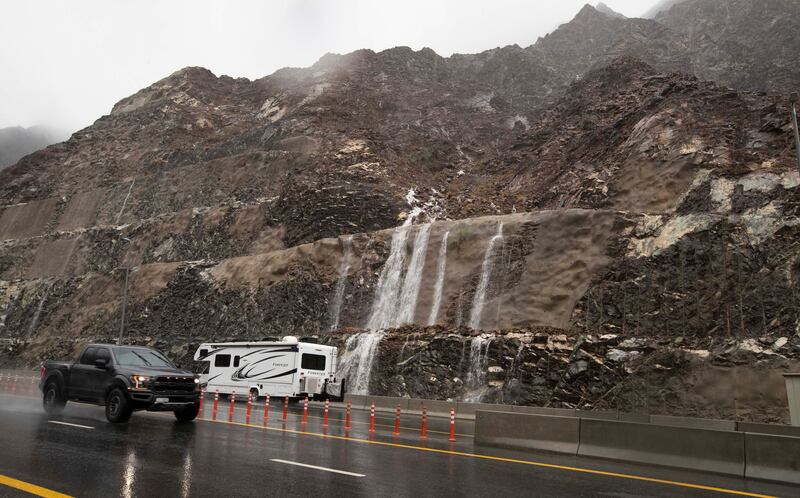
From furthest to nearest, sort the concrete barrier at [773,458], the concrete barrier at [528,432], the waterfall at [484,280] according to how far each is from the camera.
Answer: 1. the waterfall at [484,280]
2. the concrete barrier at [528,432]
3. the concrete barrier at [773,458]

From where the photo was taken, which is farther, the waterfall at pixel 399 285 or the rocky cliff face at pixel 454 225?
the waterfall at pixel 399 285

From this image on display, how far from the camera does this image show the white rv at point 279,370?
92.4ft

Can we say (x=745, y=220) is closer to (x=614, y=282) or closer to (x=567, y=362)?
(x=614, y=282)

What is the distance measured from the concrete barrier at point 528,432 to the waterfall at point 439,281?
21.1m

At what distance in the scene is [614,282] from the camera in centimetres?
3014

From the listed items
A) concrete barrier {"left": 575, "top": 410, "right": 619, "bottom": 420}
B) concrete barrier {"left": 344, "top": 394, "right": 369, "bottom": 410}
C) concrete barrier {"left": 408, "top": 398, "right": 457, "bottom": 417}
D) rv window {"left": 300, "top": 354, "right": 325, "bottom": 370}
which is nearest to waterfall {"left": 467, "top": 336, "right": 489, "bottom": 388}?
concrete barrier {"left": 408, "top": 398, "right": 457, "bottom": 417}

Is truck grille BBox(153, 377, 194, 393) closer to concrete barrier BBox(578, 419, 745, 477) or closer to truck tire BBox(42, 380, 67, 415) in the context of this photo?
truck tire BBox(42, 380, 67, 415)

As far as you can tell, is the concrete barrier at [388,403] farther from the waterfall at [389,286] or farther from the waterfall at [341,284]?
the waterfall at [341,284]

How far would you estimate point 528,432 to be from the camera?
13047mm

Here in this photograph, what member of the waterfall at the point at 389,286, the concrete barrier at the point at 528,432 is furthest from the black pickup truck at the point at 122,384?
the waterfall at the point at 389,286

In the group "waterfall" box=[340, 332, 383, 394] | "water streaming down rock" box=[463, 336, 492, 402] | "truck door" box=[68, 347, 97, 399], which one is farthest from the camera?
"waterfall" box=[340, 332, 383, 394]

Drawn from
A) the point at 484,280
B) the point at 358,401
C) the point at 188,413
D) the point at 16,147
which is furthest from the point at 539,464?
the point at 16,147

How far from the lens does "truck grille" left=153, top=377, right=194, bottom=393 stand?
14.1 meters

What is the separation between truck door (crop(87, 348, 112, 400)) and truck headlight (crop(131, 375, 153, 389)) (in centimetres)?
110
